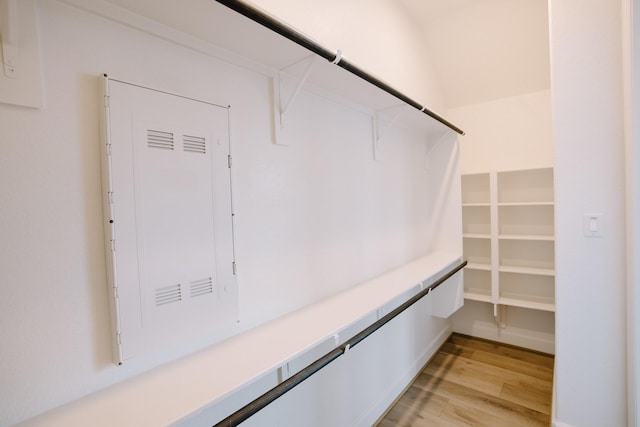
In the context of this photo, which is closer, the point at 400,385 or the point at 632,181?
the point at 632,181

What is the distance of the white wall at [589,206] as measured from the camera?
154cm

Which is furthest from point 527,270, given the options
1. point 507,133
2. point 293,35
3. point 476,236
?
point 293,35

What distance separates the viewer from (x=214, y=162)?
1.11 m

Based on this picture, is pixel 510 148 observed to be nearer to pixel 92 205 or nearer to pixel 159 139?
pixel 159 139

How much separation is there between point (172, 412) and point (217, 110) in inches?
37.4

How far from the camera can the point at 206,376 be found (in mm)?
919

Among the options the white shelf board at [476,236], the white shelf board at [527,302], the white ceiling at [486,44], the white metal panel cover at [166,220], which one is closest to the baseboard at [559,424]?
the white shelf board at [527,302]

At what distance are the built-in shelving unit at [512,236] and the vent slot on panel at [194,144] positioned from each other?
8.86 feet

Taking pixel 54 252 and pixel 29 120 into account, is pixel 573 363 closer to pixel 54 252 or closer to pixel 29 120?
pixel 54 252

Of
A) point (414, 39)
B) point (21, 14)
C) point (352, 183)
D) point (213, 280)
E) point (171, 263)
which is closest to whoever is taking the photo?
point (21, 14)

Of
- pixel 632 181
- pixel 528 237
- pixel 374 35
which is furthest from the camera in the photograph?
pixel 528 237

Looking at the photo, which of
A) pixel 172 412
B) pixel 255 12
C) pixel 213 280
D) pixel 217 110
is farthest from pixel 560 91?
pixel 172 412

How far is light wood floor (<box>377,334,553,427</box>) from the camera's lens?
6.83 ft

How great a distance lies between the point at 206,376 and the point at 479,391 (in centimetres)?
231
